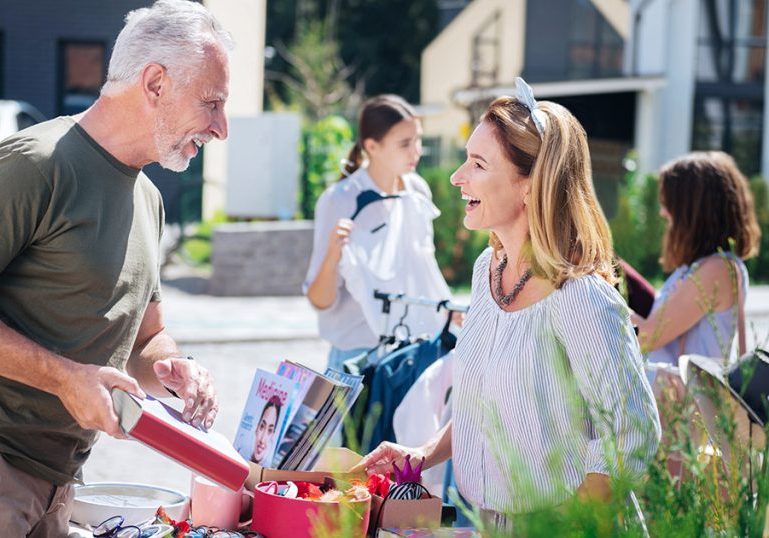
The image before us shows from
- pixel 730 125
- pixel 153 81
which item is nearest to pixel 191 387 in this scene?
pixel 153 81

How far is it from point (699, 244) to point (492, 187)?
1.96 meters

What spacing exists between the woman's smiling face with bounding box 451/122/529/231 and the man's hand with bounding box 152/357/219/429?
79cm

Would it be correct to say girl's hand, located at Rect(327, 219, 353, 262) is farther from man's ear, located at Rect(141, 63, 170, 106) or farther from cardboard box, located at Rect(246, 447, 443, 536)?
man's ear, located at Rect(141, 63, 170, 106)

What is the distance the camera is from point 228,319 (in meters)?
12.6

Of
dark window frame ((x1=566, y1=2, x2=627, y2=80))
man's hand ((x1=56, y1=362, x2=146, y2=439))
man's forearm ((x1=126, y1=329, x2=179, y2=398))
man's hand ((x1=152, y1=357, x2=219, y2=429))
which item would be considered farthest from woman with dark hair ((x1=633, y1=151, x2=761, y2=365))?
dark window frame ((x1=566, y1=2, x2=627, y2=80))

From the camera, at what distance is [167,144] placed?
2.84m

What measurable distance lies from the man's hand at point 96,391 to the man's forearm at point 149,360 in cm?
59

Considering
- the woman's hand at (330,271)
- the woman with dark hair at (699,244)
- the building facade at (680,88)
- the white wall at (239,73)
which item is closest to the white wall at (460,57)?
the building facade at (680,88)

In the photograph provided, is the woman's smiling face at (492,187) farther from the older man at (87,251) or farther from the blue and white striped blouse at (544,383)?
the older man at (87,251)

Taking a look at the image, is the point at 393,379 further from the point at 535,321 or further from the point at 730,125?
the point at 730,125

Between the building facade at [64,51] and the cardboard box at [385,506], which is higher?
the building facade at [64,51]

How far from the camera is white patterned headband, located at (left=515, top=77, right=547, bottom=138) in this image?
2959 mm

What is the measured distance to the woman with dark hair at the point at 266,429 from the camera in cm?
304

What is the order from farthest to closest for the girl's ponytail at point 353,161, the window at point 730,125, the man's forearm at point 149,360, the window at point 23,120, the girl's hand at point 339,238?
the window at point 730,125, the window at point 23,120, the girl's ponytail at point 353,161, the girl's hand at point 339,238, the man's forearm at point 149,360
